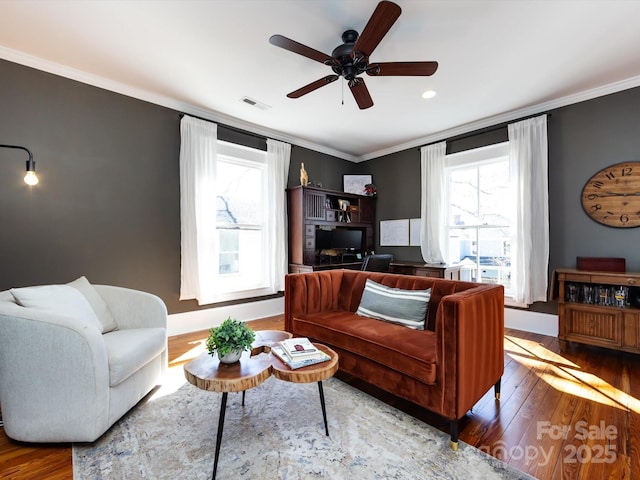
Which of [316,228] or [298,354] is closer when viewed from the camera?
[298,354]

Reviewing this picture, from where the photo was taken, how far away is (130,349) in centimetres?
185

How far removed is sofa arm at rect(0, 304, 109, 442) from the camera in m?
1.57

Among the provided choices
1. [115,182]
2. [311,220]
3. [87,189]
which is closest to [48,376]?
[87,189]

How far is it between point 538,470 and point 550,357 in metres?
1.91

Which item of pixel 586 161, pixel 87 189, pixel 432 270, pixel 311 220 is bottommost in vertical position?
pixel 432 270

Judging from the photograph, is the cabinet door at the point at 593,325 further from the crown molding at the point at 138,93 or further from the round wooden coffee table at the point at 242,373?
the crown molding at the point at 138,93

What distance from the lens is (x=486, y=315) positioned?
1849mm

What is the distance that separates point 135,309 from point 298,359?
1.56 metres

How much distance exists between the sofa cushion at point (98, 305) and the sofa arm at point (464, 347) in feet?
7.85

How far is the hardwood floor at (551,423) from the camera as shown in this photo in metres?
1.48

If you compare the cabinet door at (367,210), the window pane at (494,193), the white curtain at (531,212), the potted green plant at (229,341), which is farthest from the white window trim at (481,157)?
the potted green plant at (229,341)

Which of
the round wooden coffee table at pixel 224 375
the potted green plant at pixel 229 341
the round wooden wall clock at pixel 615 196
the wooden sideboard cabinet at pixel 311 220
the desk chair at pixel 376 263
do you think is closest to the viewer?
the round wooden coffee table at pixel 224 375

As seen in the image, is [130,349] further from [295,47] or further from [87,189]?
[295,47]

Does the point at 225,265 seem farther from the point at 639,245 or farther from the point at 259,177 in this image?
the point at 639,245
